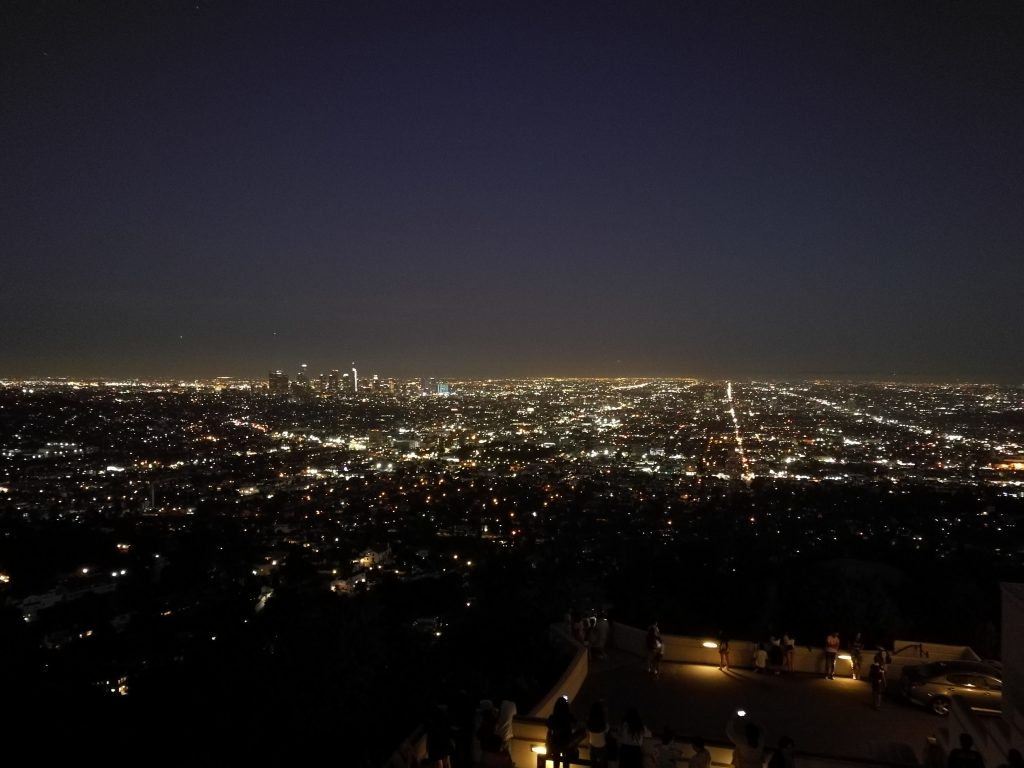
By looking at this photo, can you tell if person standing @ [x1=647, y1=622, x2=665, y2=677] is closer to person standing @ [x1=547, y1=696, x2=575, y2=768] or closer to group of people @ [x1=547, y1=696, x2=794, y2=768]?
group of people @ [x1=547, y1=696, x2=794, y2=768]

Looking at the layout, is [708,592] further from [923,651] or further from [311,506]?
[311,506]

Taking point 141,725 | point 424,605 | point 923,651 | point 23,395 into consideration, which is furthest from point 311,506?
point 23,395

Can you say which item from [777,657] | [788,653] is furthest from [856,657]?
[777,657]

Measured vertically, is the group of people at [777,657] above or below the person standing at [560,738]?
below

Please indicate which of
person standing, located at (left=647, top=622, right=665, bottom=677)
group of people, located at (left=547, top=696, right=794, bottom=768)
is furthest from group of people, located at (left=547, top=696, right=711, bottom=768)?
person standing, located at (left=647, top=622, right=665, bottom=677)

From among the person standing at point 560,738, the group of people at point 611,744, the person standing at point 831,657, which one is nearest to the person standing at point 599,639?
the person standing at point 831,657

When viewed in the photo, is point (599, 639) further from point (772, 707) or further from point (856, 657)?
point (856, 657)

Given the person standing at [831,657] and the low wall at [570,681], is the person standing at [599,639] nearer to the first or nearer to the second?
the low wall at [570,681]
